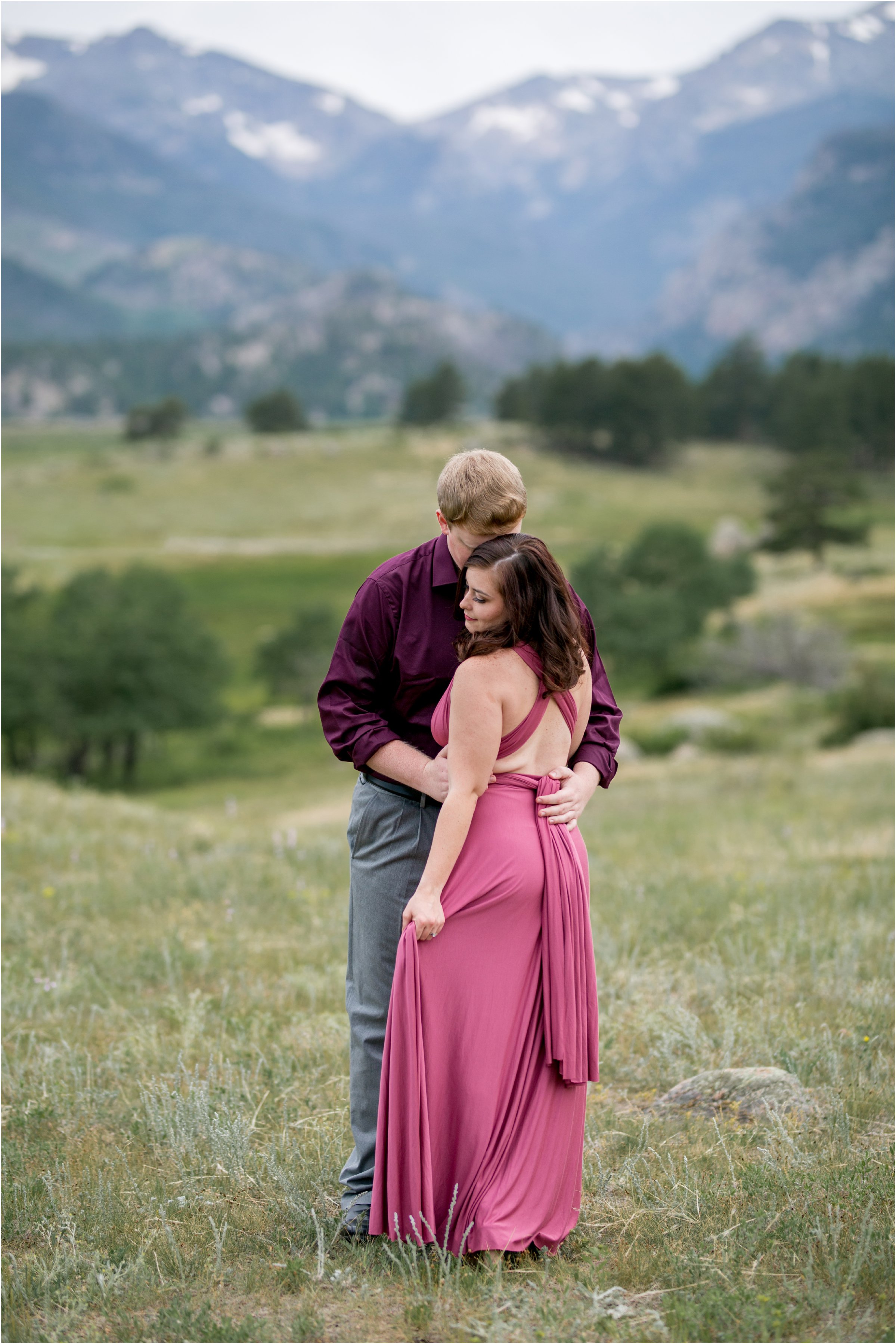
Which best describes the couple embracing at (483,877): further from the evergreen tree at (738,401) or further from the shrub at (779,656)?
the evergreen tree at (738,401)

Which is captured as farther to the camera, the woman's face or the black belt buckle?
the black belt buckle

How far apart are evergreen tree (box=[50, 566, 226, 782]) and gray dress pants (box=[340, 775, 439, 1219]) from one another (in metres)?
44.4

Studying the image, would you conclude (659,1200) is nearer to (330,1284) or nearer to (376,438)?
(330,1284)

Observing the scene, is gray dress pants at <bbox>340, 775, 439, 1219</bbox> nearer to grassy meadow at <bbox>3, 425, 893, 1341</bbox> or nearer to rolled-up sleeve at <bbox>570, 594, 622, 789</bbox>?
grassy meadow at <bbox>3, 425, 893, 1341</bbox>

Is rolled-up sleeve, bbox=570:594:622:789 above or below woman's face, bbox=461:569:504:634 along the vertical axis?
below

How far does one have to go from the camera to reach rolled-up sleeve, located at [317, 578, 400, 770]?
3605 mm

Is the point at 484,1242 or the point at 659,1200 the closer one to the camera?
the point at 484,1242

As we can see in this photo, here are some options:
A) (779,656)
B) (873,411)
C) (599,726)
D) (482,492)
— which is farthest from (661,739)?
(873,411)

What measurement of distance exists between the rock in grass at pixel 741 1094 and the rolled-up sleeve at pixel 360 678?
7.70ft

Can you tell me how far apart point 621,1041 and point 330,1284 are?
249 centimetres

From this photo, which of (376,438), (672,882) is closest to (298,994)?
(672,882)

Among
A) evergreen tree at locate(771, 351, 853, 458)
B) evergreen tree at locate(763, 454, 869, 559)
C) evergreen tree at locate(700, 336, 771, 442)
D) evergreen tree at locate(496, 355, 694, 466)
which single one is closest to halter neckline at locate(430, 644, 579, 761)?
evergreen tree at locate(763, 454, 869, 559)

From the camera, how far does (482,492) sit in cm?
337

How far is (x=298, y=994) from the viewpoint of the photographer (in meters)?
6.42
